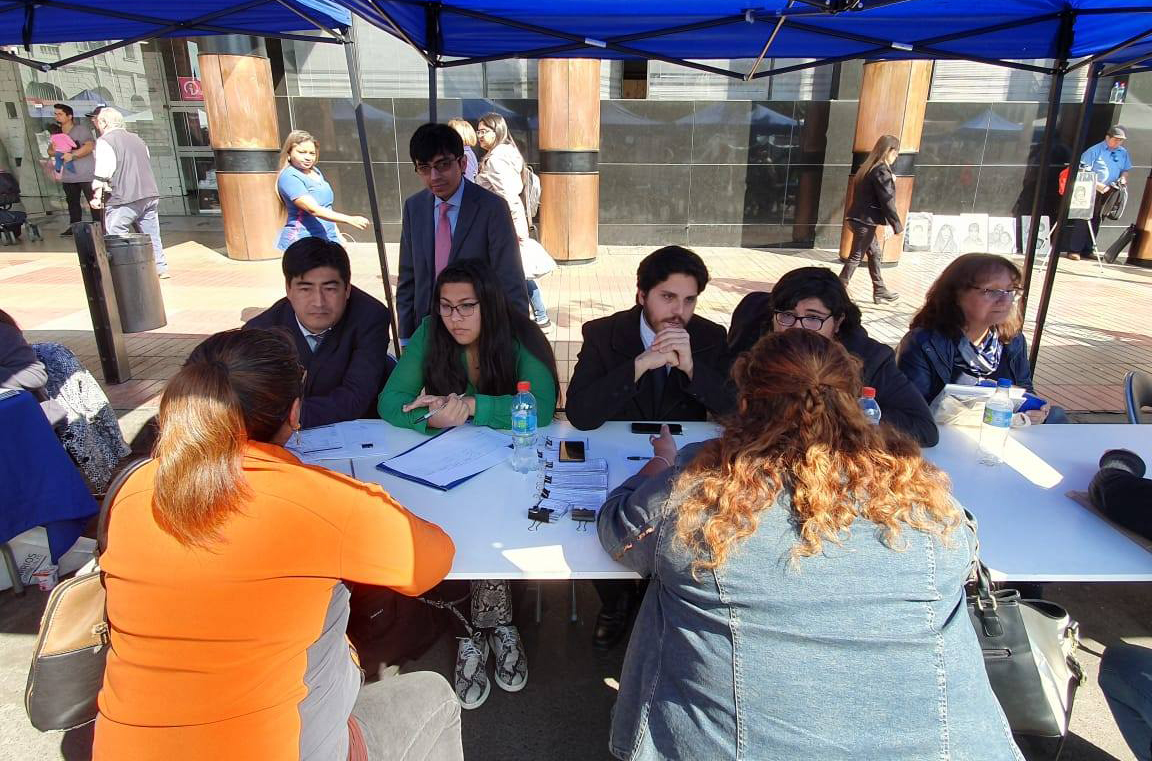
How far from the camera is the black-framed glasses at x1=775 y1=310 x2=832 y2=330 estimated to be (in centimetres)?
251

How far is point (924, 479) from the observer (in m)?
1.30

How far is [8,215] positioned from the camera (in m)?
10.2

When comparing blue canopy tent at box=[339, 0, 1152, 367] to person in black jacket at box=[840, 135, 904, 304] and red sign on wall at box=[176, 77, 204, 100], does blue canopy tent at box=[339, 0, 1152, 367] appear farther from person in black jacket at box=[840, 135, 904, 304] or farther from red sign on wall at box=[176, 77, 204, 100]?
red sign on wall at box=[176, 77, 204, 100]

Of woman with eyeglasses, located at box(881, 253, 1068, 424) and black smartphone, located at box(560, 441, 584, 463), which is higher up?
woman with eyeglasses, located at box(881, 253, 1068, 424)

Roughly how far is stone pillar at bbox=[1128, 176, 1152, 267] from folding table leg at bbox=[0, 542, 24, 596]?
12.0 meters

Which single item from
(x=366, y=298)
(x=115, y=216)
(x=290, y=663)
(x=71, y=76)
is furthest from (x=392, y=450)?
(x=71, y=76)

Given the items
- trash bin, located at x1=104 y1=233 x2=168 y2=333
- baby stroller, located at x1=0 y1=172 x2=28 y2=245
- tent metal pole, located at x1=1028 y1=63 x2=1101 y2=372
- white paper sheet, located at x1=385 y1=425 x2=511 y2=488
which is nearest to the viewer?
white paper sheet, located at x1=385 y1=425 x2=511 y2=488

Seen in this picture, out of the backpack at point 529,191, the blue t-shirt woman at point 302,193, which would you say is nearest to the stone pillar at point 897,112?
the backpack at point 529,191

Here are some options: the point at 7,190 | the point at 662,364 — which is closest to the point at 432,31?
the point at 662,364

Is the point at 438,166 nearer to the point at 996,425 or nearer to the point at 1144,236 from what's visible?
the point at 996,425

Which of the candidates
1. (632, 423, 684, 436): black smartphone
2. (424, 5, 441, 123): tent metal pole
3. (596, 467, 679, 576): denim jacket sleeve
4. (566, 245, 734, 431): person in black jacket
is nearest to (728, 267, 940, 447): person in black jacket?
(566, 245, 734, 431): person in black jacket

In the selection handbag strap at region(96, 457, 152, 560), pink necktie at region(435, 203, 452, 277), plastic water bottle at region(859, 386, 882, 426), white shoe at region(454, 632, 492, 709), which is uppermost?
pink necktie at region(435, 203, 452, 277)

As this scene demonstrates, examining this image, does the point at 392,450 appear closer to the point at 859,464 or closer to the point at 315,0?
the point at 859,464

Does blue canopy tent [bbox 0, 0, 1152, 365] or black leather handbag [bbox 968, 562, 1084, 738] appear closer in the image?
black leather handbag [bbox 968, 562, 1084, 738]
